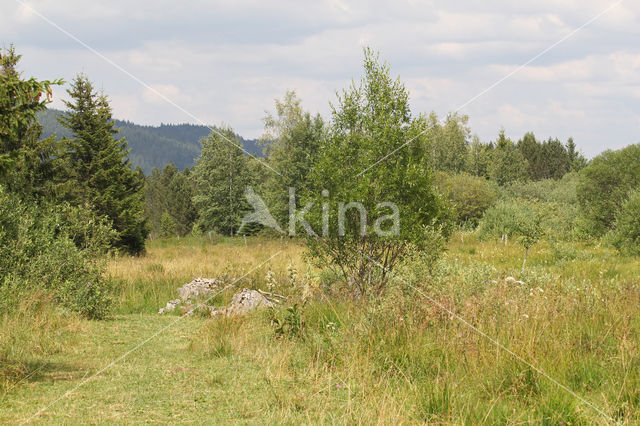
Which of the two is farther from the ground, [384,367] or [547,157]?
[547,157]

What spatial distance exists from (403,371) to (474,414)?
1.36 meters

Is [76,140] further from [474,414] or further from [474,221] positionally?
[474,221]

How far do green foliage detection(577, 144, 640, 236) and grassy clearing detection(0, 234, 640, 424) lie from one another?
23.9 metres

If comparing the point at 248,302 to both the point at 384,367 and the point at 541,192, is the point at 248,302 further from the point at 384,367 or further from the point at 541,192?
the point at 541,192

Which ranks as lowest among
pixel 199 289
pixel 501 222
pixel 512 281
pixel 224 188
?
pixel 199 289

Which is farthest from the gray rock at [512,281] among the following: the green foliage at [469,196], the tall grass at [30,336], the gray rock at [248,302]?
the green foliage at [469,196]

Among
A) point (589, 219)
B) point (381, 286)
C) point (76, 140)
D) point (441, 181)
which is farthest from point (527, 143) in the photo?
point (381, 286)

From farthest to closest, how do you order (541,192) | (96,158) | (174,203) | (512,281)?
(174,203) → (541,192) → (96,158) → (512,281)

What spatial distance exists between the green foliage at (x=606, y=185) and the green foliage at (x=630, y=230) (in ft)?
27.6

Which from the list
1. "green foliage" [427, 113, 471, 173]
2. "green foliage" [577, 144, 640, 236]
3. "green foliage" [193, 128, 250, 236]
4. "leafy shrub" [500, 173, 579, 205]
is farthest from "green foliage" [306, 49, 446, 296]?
"green foliage" [427, 113, 471, 173]

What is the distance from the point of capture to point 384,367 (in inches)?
223

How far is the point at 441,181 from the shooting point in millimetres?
46469

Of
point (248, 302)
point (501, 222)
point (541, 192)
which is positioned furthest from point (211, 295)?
point (541, 192)

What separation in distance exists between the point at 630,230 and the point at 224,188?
30.0 metres
